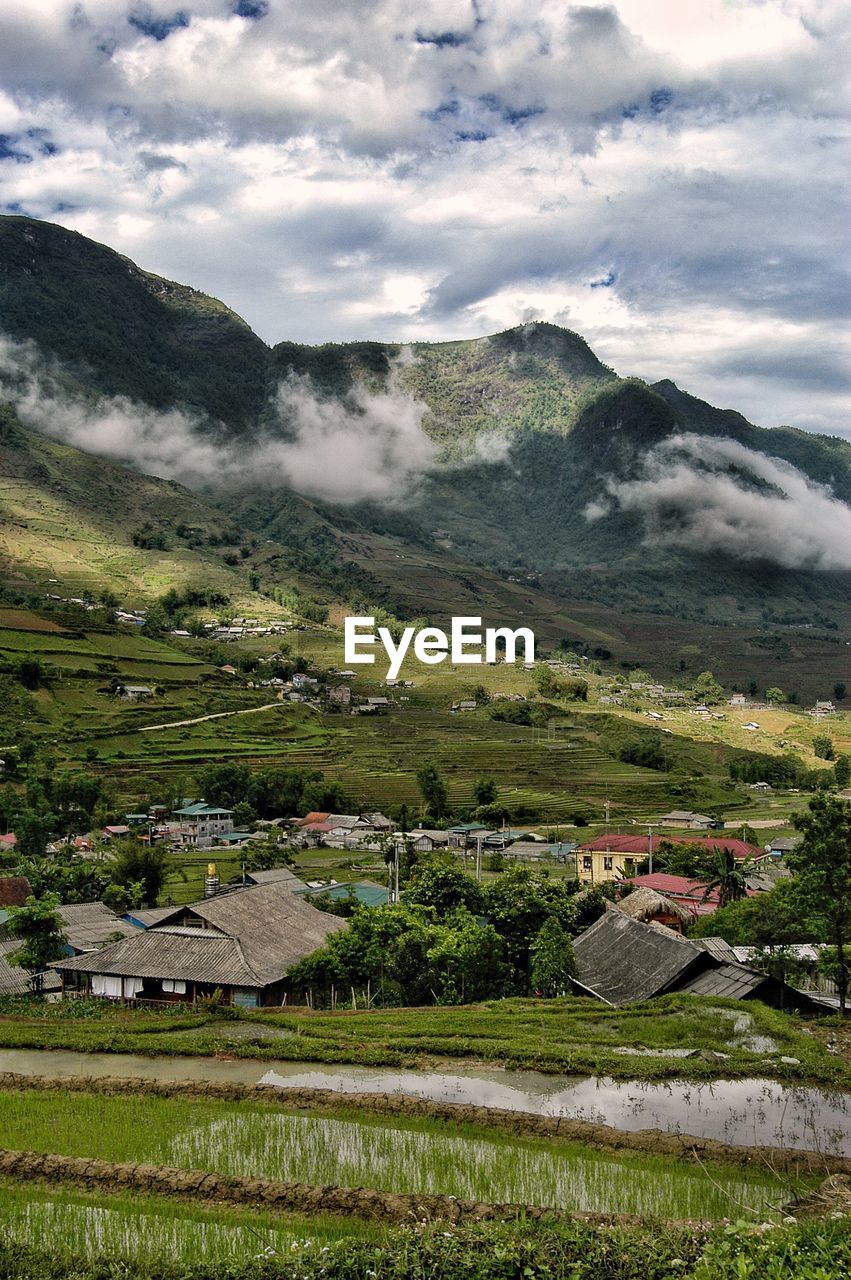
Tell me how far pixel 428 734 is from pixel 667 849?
5232 cm

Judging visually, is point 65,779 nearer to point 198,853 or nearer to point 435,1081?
point 198,853

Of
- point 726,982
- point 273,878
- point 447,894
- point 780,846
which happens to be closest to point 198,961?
point 447,894

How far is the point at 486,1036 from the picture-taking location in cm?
2183

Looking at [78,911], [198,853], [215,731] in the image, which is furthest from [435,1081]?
[215,731]

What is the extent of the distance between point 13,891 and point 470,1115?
115ft

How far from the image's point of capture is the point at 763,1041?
21141 mm

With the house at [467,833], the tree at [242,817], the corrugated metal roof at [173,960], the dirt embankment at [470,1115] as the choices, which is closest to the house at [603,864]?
the house at [467,833]

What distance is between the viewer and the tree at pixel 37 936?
28484mm

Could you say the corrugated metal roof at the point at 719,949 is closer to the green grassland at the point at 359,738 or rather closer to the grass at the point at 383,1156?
Answer: the grass at the point at 383,1156

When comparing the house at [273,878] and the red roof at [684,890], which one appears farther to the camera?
the house at [273,878]

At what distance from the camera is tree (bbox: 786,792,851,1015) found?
79.7ft

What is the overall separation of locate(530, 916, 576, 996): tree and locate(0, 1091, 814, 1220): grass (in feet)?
40.5

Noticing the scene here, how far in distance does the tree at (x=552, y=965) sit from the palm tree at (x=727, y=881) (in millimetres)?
13679

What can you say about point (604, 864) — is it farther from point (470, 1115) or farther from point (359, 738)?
point (359, 738)
